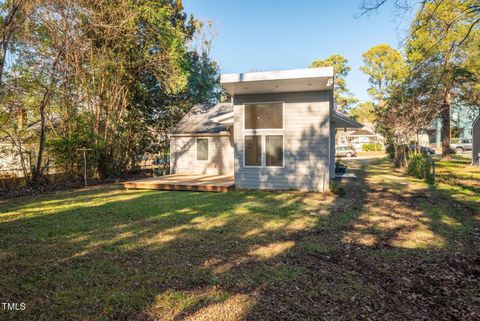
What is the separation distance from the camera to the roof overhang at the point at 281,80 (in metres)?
7.10

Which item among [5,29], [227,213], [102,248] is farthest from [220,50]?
[102,248]

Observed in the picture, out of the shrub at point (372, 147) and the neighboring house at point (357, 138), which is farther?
the neighboring house at point (357, 138)

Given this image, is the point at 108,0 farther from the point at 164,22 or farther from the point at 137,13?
the point at 164,22

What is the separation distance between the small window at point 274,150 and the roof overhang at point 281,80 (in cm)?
148

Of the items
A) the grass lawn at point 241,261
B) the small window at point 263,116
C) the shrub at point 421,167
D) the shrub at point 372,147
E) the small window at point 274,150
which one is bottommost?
the grass lawn at point 241,261

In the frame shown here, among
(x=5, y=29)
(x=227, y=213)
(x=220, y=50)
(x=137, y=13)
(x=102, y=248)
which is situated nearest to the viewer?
(x=102, y=248)

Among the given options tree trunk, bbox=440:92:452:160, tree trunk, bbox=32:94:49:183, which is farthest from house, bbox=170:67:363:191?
tree trunk, bbox=440:92:452:160

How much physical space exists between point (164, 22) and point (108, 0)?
2.14 metres

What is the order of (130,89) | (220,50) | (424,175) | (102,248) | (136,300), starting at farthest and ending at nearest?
(220,50), (130,89), (424,175), (102,248), (136,300)

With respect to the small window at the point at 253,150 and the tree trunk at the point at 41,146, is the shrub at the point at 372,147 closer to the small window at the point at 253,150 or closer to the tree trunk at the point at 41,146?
the small window at the point at 253,150

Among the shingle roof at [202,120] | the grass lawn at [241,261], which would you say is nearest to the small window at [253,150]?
the grass lawn at [241,261]

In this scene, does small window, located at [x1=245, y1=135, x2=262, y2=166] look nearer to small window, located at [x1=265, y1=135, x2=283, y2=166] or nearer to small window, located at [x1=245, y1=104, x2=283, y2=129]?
small window, located at [x1=265, y1=135, x2=283, y2=166]

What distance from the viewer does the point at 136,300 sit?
2621 millimetres

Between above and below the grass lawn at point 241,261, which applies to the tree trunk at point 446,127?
above
